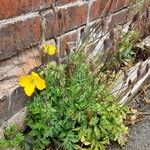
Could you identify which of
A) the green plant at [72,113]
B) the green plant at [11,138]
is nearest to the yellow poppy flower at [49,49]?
the green plant at [72,113]

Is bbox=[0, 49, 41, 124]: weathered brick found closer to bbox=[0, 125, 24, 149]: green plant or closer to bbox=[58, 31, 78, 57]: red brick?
bbox=[0, 125, 24, 149]: green plant

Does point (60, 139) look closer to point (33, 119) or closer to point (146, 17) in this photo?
point (33, 119)

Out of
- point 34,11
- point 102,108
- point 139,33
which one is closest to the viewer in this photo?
point 34,11

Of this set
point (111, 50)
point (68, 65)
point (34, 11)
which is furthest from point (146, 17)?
point (34, 11)

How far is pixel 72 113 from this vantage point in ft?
6.69

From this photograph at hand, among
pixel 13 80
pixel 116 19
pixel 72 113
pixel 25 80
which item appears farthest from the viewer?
pixel 116 19

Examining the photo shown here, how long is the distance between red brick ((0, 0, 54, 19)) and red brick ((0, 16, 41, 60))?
42 millimetres

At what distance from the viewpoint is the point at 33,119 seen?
80.7 inches

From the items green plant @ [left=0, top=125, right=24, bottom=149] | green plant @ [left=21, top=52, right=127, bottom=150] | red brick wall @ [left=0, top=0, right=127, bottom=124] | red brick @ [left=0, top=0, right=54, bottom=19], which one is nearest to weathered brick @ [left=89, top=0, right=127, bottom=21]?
red brick wall @ [left=0, top=0, right=127, bottom=124]

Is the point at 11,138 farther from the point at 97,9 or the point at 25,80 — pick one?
the point at 97,9

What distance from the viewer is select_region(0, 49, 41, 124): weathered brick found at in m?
1.86

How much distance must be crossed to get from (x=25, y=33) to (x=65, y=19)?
292 mm

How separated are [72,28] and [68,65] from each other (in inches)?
7.5

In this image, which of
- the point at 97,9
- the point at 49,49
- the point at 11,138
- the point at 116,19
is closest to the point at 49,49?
the point at 49,49
